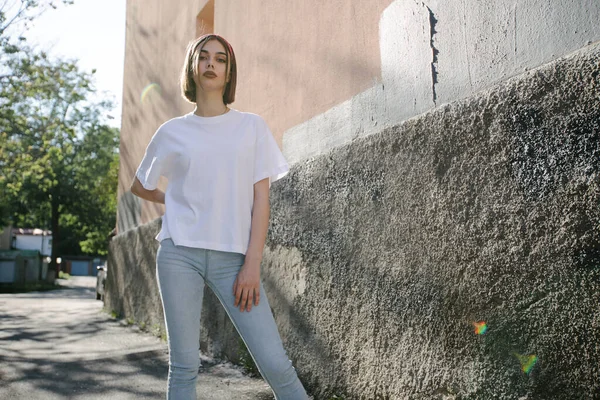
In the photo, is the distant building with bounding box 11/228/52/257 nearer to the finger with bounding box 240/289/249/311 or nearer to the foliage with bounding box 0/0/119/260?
the foliage with bounding box 0/0/119/260

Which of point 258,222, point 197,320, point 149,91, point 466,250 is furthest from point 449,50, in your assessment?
point 149,91

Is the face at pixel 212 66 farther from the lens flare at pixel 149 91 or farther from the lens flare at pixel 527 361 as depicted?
the lens flare at pixel 149 91

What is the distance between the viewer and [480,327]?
2.24 meters

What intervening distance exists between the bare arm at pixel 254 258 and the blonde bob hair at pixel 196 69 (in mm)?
425

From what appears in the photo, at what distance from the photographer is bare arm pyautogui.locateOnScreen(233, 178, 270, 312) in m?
2.02

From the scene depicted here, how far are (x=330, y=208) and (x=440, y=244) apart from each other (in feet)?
3.21

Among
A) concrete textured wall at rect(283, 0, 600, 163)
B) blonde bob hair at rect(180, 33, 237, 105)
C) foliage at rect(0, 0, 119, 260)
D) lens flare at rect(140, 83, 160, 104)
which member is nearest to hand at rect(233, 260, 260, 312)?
blonde bob hair at rect(180, 33, 237, 105)

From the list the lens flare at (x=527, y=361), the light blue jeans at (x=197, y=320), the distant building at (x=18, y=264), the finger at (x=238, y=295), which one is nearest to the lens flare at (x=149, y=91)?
the light blue jeans at (x=197, y=320)

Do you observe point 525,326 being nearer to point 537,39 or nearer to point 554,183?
point 554,183

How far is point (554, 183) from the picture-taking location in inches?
77.1

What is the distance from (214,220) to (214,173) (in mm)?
180

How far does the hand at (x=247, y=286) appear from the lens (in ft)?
6.61

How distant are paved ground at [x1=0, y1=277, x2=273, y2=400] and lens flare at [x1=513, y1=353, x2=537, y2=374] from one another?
6.38 ft

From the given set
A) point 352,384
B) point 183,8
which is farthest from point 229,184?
point 183,8
